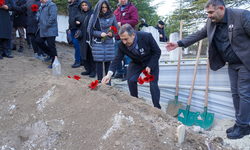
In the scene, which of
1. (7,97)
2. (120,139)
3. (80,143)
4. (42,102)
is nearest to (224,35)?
(120,139)

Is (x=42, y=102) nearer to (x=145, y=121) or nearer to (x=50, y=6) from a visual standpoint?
(x=145, y=121)

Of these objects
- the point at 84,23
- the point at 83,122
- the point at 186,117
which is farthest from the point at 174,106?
the point at 84,23

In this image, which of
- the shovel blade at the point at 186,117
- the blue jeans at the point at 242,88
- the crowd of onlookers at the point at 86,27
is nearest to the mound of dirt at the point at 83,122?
the blue jeans at the point at 242,88

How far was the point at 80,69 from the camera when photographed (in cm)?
544

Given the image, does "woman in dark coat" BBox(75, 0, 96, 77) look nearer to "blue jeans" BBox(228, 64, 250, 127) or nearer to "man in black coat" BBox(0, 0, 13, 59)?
"man in black coat" BBox(0, 0, 13, 59)

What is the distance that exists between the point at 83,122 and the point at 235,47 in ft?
7.04

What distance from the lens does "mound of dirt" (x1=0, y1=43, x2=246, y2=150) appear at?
1.93 meters

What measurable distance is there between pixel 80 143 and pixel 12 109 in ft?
4.72

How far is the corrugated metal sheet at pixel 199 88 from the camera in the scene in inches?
141

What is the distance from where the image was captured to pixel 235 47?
2.51 metres

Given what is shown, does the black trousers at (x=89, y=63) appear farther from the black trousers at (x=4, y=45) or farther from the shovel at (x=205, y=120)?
the shovel at (x=205, y=120)

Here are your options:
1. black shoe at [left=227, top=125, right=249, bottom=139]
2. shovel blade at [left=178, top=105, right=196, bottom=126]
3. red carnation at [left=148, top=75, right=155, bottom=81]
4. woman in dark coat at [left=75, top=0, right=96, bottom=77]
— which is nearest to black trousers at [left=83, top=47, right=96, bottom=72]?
woman in dark coat at [left=75, top=0, right=96, bottom=77]

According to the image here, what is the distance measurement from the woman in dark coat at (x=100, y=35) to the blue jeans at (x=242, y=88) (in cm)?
229

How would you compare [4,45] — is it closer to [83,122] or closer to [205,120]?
[83,122]
